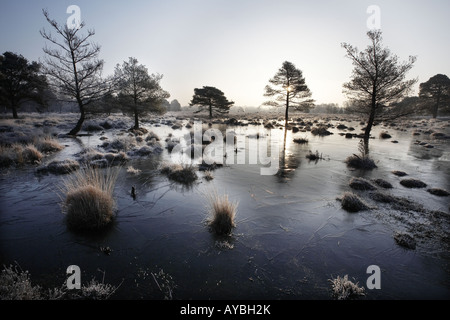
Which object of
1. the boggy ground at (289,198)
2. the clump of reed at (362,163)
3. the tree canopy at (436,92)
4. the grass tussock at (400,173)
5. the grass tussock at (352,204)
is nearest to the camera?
the boggy ground at (289,198)

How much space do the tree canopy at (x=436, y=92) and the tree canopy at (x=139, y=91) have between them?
59.3 meters

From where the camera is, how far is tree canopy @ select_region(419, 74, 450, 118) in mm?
48188

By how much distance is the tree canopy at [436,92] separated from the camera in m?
48.2

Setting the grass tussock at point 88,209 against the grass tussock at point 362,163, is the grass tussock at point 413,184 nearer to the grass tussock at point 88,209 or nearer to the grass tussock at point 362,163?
the grass tussock at point 362,163

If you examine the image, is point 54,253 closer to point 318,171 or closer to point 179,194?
point 179,194

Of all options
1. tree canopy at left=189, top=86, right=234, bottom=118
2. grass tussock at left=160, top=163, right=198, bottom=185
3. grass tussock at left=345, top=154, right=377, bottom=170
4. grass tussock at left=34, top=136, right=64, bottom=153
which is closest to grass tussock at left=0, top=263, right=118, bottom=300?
grass tussock at left=160, top=163, right=198, bottom=185

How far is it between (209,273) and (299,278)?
1.56 meters

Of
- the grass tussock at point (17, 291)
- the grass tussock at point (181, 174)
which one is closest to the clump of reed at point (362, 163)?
the grass tussock at point (181, 174)

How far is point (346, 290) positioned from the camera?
128 inches

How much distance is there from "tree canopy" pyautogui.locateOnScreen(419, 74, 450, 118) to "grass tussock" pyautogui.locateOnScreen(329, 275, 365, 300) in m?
64.4

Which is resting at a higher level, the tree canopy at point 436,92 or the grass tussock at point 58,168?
the tree canopy at point 436,92

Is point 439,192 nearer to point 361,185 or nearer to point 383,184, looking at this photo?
point 383,184
